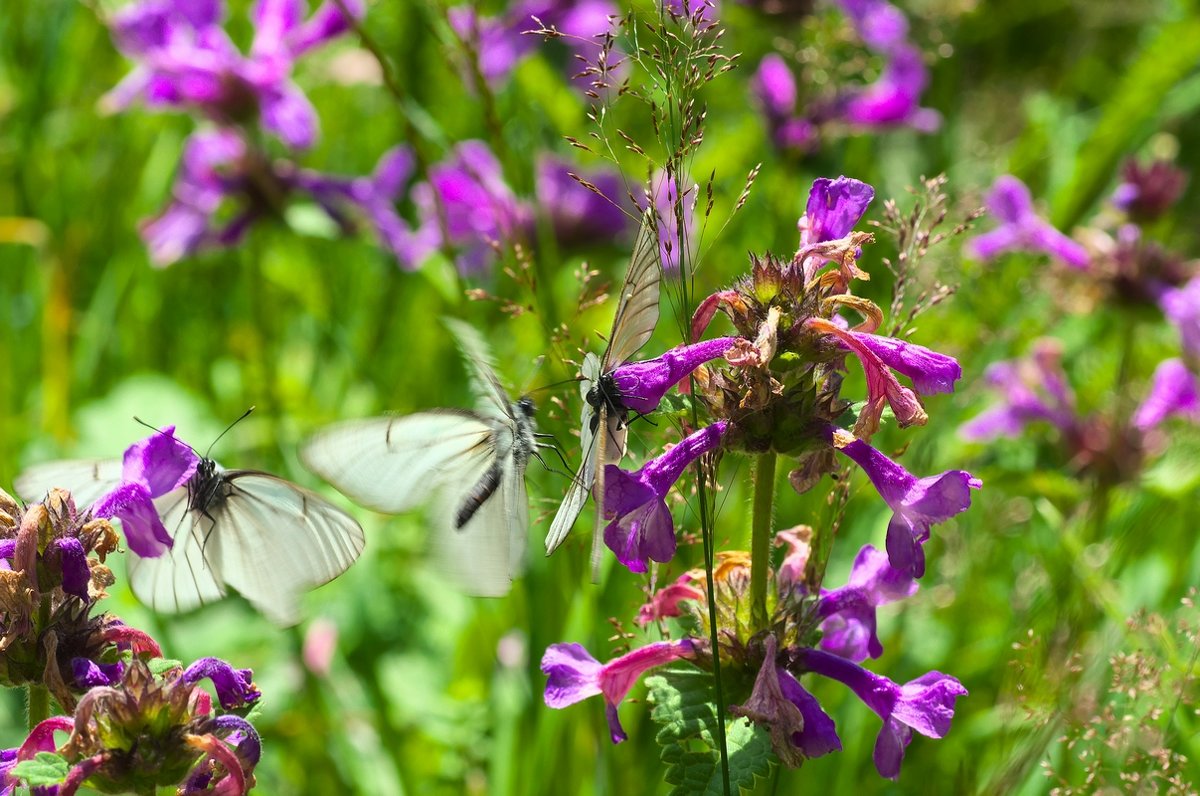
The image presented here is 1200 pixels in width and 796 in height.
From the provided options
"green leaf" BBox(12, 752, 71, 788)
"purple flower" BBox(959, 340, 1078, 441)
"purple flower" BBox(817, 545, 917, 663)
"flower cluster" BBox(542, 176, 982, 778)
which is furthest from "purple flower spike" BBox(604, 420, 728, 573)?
"purple flower" BBox(959, 340, 1078, 441)

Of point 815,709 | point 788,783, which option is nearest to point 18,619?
point 815,709

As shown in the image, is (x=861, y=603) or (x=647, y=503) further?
(x=861, y=603)

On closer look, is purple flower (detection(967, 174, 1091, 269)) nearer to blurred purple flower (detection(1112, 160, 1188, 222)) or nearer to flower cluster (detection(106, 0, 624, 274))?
blurred purple flower (detection(1112, 160, 1188, 222))

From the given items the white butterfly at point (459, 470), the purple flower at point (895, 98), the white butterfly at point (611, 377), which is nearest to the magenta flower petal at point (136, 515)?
the white butterfly at point (459, 470)

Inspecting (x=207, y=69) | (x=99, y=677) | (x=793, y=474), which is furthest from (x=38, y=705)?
(x=207, y=69)

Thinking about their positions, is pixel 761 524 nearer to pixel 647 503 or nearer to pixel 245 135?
pixel 647 503

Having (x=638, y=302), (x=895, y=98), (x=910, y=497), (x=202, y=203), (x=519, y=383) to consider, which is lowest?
(x=519, y=383)
